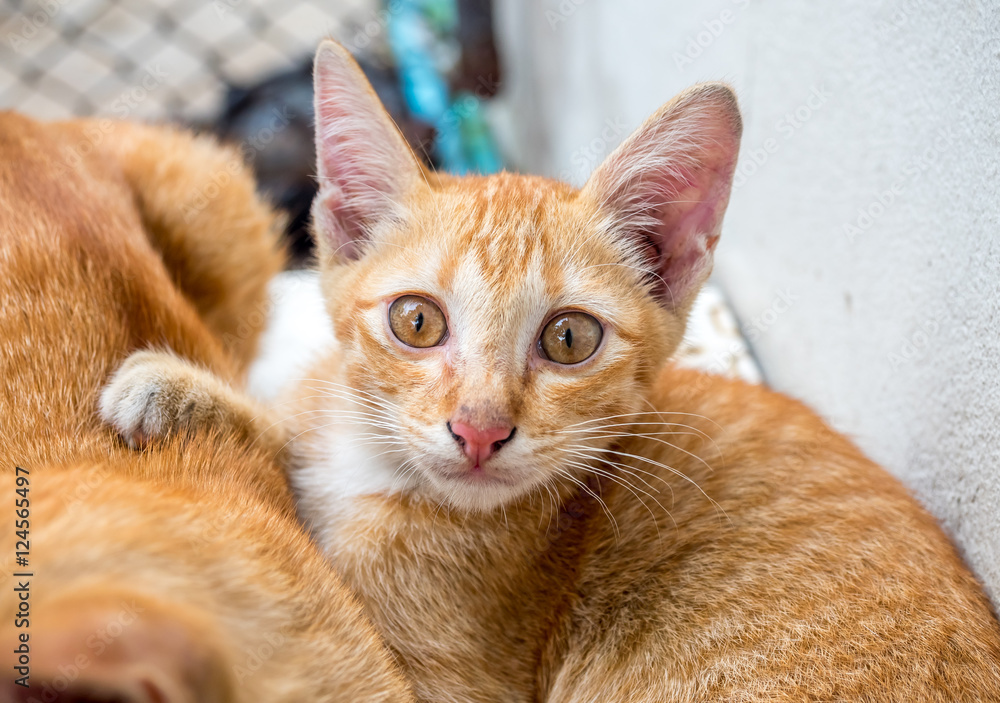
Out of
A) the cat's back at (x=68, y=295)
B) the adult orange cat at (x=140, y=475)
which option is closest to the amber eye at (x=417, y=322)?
the adult orange cat at (x=140, y=475)

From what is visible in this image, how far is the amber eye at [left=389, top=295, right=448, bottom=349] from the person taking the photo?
1209mm

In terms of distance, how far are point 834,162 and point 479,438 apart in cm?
97

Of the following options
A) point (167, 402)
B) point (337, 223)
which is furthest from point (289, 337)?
point (167, 402)

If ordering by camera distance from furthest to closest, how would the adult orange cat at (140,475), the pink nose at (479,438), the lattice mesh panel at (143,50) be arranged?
the lattice mesh panel at (143,50) → the pink nose at (479,438) → the adult orange cat at (140,475)

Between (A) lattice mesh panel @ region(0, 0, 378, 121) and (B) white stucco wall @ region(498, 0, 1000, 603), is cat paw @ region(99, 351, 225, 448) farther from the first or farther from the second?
(A) lattice mesh panel @ region(0, 0, 378, 121)

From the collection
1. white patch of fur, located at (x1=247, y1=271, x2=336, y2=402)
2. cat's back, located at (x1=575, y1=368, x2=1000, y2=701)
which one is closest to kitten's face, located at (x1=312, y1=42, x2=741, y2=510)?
cat's back, located at (x1=575, y1=368, x2=1000, y2=701)

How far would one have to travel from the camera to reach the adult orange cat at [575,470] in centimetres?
112

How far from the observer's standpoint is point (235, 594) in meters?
0.87

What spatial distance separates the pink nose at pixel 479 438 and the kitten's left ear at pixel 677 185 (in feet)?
1.43

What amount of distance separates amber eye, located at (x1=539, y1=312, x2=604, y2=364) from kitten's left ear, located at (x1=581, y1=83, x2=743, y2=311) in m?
0.20

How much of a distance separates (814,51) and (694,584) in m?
1.07

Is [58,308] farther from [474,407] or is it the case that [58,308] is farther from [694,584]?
[694,584]

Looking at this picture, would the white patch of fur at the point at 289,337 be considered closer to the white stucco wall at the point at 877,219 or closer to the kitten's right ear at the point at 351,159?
the kitten's right ear at the point at 351,159

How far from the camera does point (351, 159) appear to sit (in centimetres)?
137
